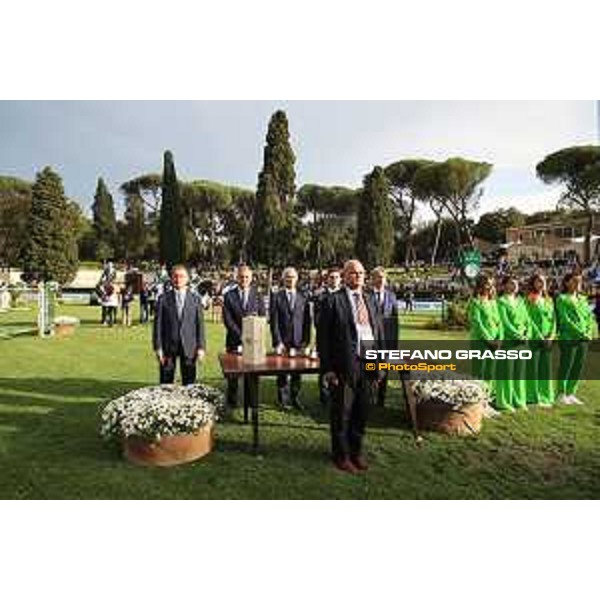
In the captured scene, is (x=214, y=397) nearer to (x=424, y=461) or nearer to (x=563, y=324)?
(x=424, y=461)

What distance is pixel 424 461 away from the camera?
4.54 meters

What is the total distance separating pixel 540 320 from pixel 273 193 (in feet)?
10.3

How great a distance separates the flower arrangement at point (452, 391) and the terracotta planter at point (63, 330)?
7.80 metres

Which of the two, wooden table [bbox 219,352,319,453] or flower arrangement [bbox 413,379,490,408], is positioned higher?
wooden table [bbox 219,352,319,453]

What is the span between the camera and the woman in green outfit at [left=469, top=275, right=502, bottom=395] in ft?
19.1

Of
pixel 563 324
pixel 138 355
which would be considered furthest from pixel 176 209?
pixel 563 324

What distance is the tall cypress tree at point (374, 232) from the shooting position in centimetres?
706

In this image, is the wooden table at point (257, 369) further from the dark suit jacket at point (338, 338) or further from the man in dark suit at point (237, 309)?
the man in dark suit at point (237, 309)

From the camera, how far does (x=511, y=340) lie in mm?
5973

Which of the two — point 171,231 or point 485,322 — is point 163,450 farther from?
point 171,231

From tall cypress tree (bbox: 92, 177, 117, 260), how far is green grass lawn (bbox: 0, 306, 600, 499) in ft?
6.02

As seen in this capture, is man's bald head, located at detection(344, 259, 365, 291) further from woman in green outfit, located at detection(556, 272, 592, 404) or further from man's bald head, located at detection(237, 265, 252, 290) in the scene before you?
woman in green outfit, located at detection(556, 272, 592, 404)

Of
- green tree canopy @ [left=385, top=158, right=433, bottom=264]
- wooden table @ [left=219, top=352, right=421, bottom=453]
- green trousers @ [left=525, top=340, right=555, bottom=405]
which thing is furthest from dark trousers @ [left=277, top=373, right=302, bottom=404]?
green trousers @ [left=525, top=340, right=555, bottom=405]

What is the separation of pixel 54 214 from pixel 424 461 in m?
→ 5.06
